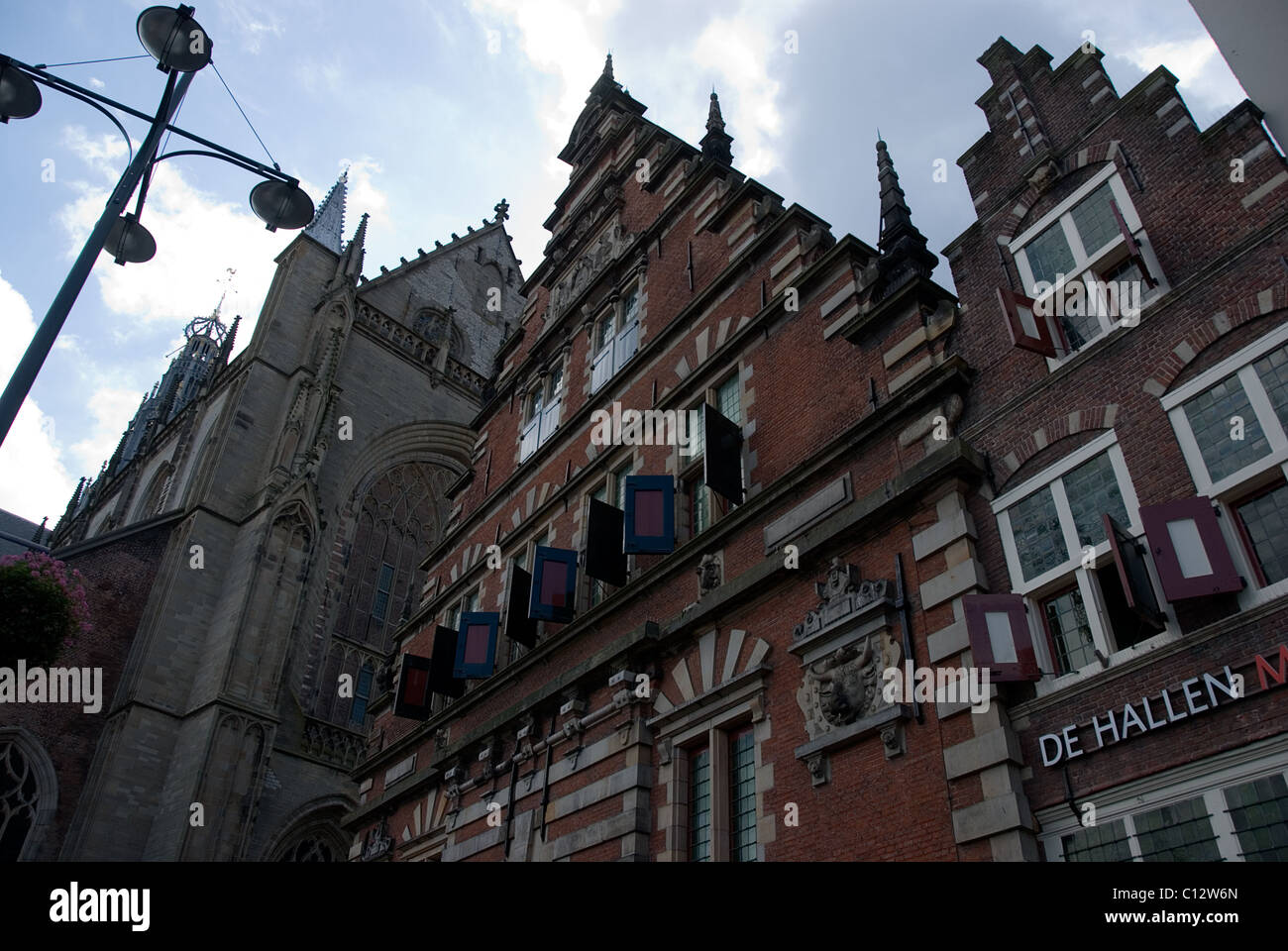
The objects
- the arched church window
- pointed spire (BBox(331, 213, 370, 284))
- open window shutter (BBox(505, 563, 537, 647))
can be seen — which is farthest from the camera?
pointed spire (BBox(331, 213, 370, 284))

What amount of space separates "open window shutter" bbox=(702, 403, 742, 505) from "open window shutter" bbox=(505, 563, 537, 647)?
409 centimetres

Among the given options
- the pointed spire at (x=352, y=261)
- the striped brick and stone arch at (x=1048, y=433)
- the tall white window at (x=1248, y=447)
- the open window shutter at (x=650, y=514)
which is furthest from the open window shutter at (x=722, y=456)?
the pointed spire at (x=352, y=261)

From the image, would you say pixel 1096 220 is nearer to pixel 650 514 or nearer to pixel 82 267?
pixel 650 514

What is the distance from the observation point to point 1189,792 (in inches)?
253

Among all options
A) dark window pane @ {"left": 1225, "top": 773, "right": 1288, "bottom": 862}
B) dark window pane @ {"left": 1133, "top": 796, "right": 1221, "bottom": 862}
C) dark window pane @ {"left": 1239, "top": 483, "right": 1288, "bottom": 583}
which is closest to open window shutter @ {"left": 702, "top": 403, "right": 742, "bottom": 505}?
dark window pane @ {"left": 1239, "top": 483, "right": 1288, "bottom": 583}

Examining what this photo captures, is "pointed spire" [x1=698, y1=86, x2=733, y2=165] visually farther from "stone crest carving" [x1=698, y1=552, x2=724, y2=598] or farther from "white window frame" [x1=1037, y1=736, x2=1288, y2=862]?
"white window frame" [x1=1037, y1=736, x2=1288, y2=862]

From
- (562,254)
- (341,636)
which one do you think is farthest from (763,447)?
(341,636)

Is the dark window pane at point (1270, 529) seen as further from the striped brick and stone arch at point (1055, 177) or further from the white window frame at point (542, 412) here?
the white window frame at point (542, 412)

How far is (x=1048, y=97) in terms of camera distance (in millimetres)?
10500

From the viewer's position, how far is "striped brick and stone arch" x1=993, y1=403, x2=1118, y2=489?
26.6 feet

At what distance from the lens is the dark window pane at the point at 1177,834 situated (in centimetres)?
629

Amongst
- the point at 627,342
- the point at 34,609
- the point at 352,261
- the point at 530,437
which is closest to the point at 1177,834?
the point at 627,342

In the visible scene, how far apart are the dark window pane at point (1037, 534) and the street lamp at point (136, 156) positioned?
25.9 ft
